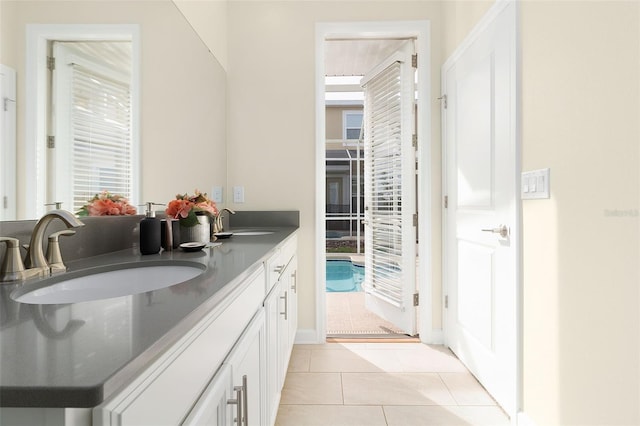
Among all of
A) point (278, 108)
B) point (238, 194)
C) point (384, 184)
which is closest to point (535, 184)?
point (384, 184)

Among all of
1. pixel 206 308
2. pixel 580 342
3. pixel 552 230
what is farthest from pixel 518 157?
pixel 206 308

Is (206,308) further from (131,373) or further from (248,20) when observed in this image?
(248,20)

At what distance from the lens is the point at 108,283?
1017 millimetres

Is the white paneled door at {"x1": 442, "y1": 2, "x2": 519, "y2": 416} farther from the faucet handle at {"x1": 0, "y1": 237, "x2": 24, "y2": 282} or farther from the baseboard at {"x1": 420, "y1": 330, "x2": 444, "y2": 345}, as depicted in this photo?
the faucet handle at {"x1": 0, "y1": 237, "x2": 24, "y2": 282}

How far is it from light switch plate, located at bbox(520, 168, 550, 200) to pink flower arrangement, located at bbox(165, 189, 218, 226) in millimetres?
1454

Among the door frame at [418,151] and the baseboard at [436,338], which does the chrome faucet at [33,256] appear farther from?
the baseboard at [436,338]

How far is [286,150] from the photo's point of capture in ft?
8.93

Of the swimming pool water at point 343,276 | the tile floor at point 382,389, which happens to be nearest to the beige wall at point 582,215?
the tile floor at point 382,389

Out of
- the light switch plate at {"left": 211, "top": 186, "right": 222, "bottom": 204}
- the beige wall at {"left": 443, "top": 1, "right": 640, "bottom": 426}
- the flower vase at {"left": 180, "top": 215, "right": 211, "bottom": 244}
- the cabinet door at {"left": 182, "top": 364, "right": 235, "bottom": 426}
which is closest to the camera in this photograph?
the cabinet door at {"left": 182, "top": 364, "right": 235, "bottom": 426}

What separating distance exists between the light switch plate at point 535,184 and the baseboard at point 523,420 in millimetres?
980

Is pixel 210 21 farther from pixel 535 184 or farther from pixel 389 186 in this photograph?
pixel 535 184

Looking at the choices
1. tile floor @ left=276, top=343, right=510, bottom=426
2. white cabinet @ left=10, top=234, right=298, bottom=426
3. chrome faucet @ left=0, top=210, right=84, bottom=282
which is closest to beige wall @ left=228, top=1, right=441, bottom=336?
tile floor @ left=276, top=343, right=510, bottom=426

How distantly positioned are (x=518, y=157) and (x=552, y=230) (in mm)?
403

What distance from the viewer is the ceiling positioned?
11.4 ft
